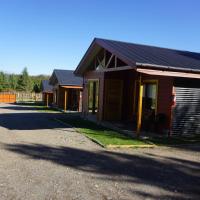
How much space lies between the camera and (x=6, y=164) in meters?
7.46

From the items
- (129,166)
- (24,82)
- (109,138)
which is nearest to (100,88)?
(109,138)

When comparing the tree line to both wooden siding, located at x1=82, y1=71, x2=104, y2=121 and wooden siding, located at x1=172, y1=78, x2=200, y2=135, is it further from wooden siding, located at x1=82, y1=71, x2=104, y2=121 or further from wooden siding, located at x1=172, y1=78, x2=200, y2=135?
wooden siding, located at x1=172, y1=78, x2=200, y2=135

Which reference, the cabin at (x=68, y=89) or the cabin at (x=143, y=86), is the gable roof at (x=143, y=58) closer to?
the cabin at (x=143, y=86)

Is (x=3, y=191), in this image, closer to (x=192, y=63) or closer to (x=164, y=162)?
(x=164, y=162)

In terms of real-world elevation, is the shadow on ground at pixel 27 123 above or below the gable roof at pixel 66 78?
below

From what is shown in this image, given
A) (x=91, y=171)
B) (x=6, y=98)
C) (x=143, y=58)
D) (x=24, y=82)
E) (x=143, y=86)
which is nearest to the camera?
(x=91, y=171)

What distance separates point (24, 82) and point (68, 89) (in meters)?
33.4

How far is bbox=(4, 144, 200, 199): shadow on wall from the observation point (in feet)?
21.4

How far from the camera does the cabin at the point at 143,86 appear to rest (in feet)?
38.0

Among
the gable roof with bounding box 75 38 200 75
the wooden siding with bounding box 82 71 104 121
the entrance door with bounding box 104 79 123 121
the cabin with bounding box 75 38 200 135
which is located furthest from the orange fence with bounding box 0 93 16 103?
the gable roof with bounding box 75 38 200 75

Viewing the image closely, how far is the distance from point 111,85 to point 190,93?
16.8ft

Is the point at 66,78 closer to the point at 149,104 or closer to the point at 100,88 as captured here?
the point at 100,88

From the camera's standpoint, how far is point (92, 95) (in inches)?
763

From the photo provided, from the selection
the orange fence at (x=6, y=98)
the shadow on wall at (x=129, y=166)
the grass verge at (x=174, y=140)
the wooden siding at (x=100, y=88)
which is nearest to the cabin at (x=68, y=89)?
the wooden siding at (x=100, y=88)
